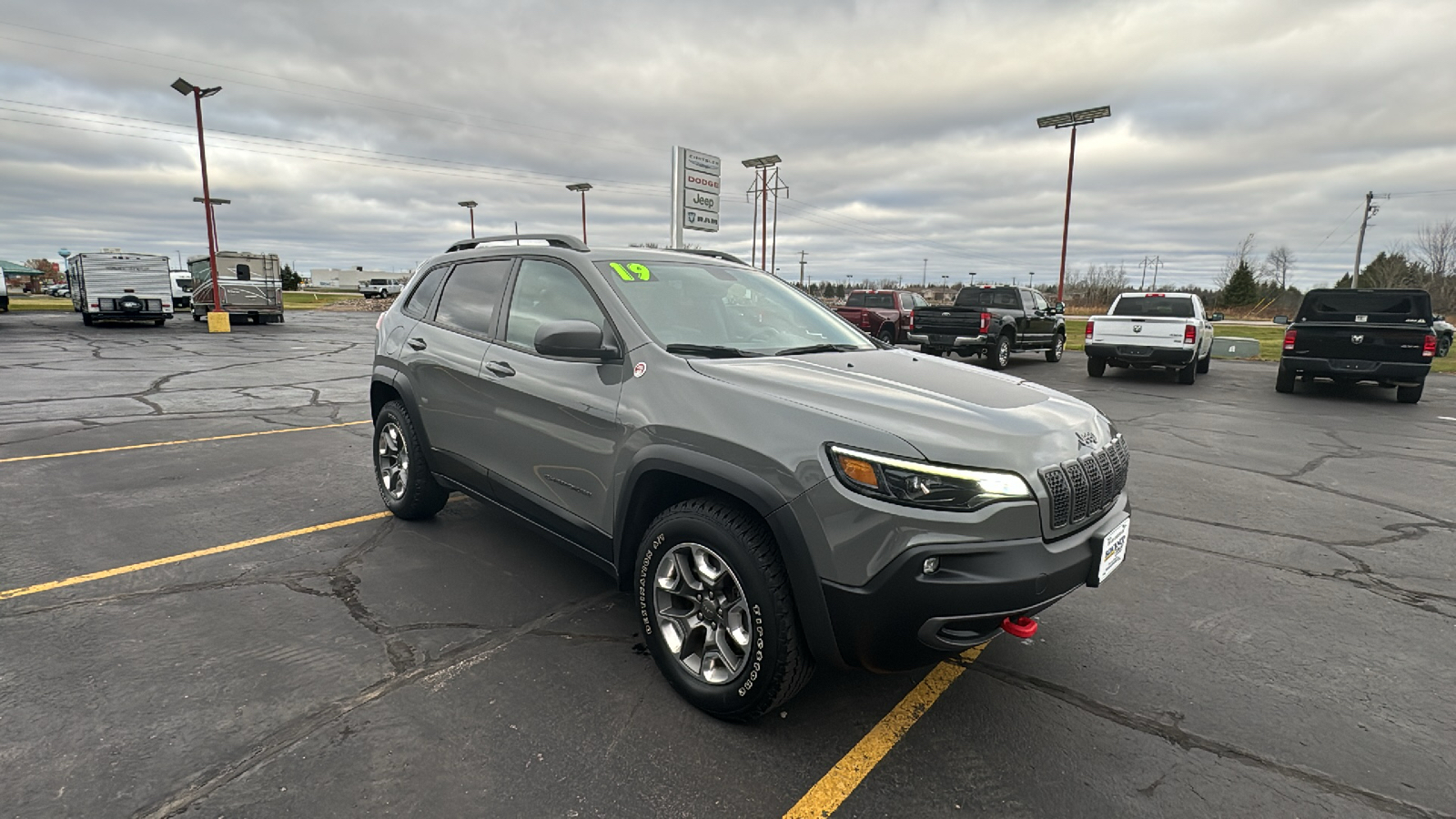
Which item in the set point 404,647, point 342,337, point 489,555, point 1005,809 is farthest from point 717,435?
point 342,337

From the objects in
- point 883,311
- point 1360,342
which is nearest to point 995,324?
point 883,311

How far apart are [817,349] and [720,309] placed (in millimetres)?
530

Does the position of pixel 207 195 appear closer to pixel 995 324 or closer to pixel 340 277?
pixel 995 324

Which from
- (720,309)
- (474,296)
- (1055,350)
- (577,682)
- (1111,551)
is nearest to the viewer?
(1111,551)

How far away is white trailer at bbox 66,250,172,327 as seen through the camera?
2386 cm

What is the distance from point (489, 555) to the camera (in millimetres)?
4246

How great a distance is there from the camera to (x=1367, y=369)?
1149 centimetres

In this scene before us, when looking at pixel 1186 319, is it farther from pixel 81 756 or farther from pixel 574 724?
pixel 81 756

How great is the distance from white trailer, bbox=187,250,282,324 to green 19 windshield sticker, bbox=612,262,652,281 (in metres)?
29.1

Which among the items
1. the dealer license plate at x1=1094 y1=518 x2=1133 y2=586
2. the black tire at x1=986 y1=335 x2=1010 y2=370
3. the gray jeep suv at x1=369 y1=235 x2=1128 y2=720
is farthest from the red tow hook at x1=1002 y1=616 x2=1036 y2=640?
the black tire at x1=986 y1=335 x2=1010 y2=370

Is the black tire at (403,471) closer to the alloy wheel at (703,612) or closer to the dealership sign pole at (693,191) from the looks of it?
the alloy wheel at (703,612)

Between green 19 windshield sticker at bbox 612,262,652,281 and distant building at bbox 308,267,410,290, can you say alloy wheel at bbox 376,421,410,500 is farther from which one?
distant building at bbox 308,267,410,290

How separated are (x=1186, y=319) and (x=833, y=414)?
14279 millimetres

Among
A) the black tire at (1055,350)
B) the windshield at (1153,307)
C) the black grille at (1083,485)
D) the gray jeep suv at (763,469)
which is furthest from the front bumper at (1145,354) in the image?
the black grille at (1083,485)
